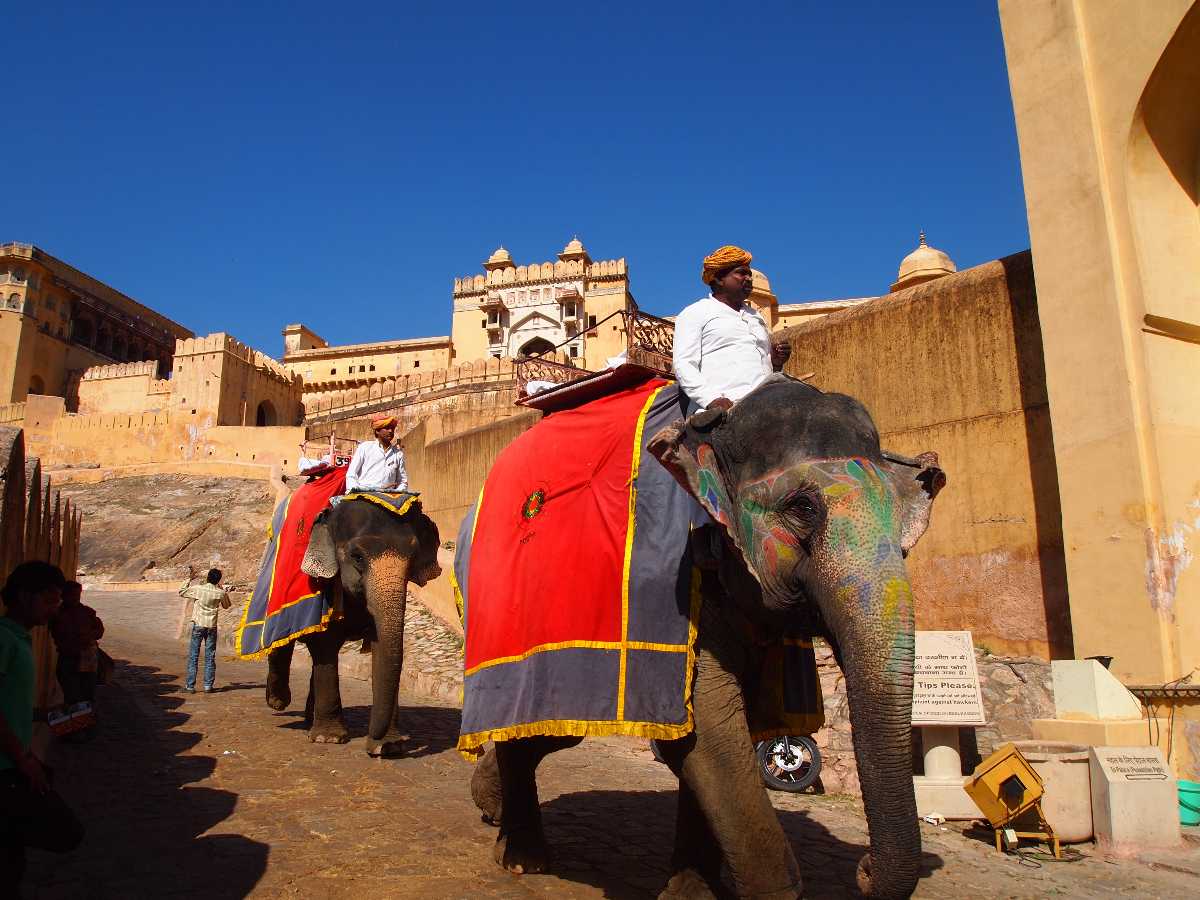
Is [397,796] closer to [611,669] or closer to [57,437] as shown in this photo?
[611,669]

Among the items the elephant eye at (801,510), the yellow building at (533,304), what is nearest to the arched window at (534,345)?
the yellow building at (533,304)

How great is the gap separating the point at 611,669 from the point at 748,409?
3.96 feet

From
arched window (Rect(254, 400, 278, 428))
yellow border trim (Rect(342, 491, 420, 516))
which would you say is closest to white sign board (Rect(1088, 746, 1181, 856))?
yellow border trim (Rect(342, 491, 420, 516))

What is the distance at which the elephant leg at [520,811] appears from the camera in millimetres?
4527

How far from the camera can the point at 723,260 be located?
4.14m

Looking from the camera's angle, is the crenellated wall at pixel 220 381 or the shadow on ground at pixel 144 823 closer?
the shadow on ground at pixel 144 823

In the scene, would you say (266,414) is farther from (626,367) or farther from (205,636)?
(626,367)

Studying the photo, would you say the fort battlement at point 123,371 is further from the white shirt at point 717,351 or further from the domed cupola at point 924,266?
the white shirt at point 717,351

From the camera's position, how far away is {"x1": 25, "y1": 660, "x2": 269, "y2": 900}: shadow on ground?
410 centimetres

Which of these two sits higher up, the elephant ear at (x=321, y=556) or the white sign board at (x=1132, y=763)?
the elephant ear at (x=321, y=556)

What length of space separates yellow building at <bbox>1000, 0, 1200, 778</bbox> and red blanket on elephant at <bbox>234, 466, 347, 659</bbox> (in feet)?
21.5

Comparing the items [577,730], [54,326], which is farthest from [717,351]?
[54,326]

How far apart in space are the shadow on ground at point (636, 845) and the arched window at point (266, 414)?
5139 centimetres

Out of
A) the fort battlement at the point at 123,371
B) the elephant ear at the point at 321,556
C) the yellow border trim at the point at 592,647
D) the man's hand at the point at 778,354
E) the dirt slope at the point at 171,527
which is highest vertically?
the fort battlement at the point at 123,371
